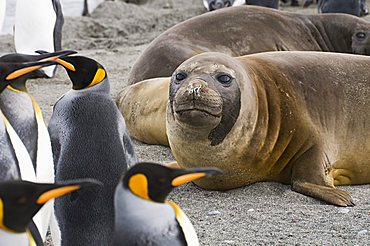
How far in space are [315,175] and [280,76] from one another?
0.58m

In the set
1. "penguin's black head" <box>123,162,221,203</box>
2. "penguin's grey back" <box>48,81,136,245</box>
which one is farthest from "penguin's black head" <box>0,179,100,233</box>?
"penguin's grey back" <box>48,81,136,245</box>

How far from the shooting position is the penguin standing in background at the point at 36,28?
8539 millimetres

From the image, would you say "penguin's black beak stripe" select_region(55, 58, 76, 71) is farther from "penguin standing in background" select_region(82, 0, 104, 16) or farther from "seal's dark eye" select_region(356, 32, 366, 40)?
"penguin standing in background" select_region(82, 0, 104, 16)

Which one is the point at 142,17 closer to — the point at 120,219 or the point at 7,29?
the point at 7,29

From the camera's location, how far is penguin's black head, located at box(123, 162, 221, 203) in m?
2.37

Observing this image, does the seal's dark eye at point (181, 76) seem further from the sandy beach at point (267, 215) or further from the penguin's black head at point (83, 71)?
the penguin's black head at point (83, 71)

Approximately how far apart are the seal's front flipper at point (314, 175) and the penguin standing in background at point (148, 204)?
1.92 m

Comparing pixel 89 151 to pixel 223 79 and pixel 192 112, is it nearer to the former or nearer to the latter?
pixel 192 112

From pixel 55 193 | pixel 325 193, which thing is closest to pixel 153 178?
pixel 55 193

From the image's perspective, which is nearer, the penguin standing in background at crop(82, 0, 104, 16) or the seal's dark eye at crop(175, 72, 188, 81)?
the seal's dark eye at crop(175, 72, 188, 81)

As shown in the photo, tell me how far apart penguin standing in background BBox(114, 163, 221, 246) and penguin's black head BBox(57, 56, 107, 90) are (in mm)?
1028

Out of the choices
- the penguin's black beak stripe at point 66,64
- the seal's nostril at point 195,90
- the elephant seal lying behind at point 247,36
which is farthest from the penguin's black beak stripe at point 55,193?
the elephant seal lying behind at point 247,36

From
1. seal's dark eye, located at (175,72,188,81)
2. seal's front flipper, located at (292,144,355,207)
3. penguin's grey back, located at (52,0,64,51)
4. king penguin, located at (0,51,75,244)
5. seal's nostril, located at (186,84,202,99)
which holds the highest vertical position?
king penguin, located at (0,51,75,244)

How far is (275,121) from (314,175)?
1.11ft
